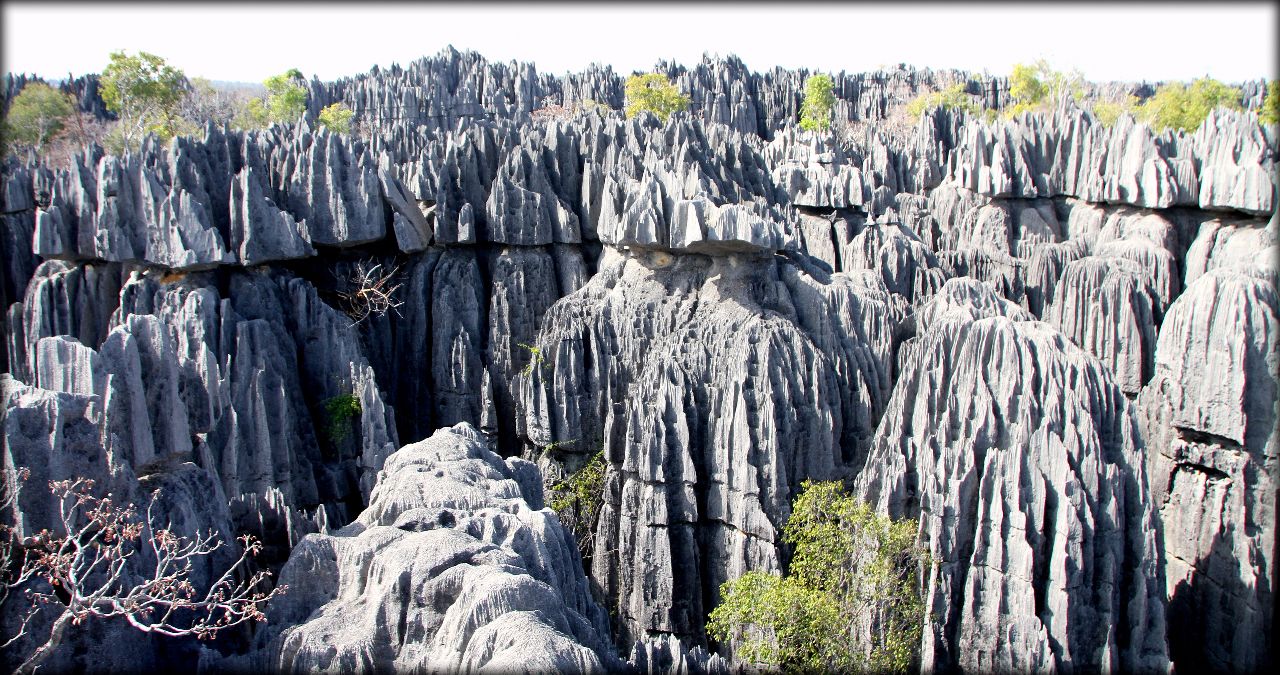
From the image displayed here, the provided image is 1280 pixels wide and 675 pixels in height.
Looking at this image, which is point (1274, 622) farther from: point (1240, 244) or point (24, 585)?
point (24, 585)

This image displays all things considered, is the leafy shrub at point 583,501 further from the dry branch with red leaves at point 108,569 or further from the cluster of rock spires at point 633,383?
the dry branch with red leaves at point 108,569

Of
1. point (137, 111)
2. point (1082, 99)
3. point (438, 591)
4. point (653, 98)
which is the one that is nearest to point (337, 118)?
point (137, 111)

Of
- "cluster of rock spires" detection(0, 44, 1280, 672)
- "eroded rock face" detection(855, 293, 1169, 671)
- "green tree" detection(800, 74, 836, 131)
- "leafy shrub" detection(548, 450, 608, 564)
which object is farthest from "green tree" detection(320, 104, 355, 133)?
"eroded rock face" detection(855, 293, 1169, 671)

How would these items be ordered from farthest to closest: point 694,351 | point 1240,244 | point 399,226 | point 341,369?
point 1240,244, point 399,226, point 341,369, point 694,351

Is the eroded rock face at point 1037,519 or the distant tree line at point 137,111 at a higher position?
the distant tree line at point 137,111

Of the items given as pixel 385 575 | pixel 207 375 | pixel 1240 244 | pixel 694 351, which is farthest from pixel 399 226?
pixel 1240 244

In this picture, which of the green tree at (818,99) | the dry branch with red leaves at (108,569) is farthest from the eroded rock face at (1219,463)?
the green tree at (818,99)
